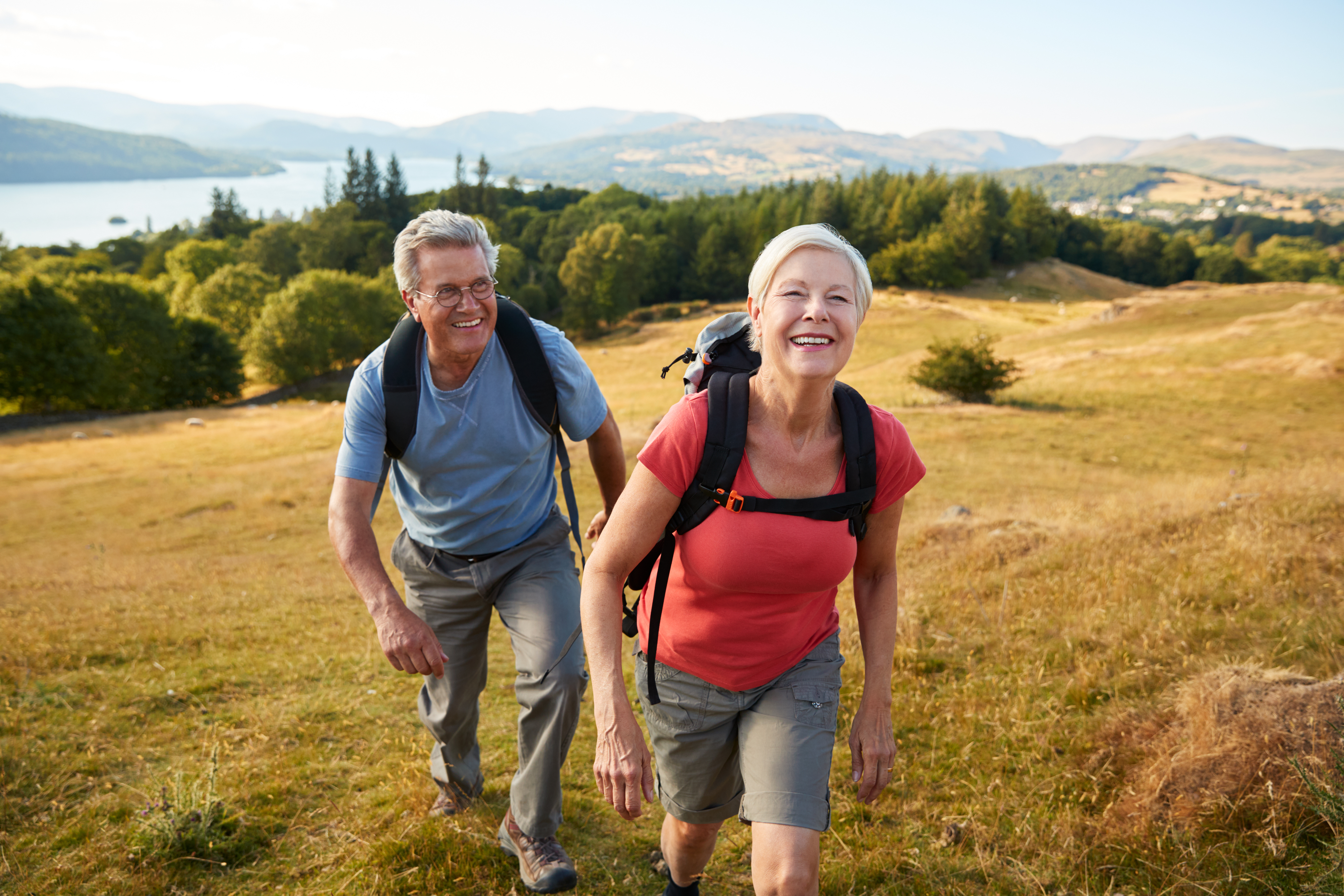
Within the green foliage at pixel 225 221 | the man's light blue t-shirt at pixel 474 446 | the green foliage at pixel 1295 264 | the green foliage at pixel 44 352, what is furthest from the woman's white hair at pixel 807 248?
the green foliage at pixel 1295 264

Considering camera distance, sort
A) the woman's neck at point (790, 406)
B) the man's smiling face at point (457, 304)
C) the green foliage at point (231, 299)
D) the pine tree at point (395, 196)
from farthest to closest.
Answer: the pine tree at point (395, 196) → the green foliage at point (231, 299) → the man's smiling face at point (457, 304) → the woman's neck at point (790, 406)

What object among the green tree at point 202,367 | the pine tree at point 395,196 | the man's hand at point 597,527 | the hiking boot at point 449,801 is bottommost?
the green tree at point 202,367

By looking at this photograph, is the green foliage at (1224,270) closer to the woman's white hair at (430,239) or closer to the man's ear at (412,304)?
the woman's white hair at (430,239)

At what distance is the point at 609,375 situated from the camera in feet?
163

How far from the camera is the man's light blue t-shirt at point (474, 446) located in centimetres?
346

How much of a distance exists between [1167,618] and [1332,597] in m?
1.35

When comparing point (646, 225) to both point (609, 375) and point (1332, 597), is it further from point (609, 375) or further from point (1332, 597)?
point (1332, 597)

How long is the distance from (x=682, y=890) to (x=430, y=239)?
9.99ft

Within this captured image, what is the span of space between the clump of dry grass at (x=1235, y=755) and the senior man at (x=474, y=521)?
8.67 feet

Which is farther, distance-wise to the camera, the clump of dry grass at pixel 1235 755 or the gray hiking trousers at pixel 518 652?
the gray hiking trousers at pixel 518 652

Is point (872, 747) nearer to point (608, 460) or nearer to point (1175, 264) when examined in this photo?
point (608, 460)

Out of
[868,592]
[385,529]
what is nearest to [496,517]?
[868,592]

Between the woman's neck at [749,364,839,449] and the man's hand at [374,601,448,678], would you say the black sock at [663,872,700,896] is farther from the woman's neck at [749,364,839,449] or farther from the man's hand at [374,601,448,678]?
the woman's neck at [749,364,839,449]

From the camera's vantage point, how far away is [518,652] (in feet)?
11.9
